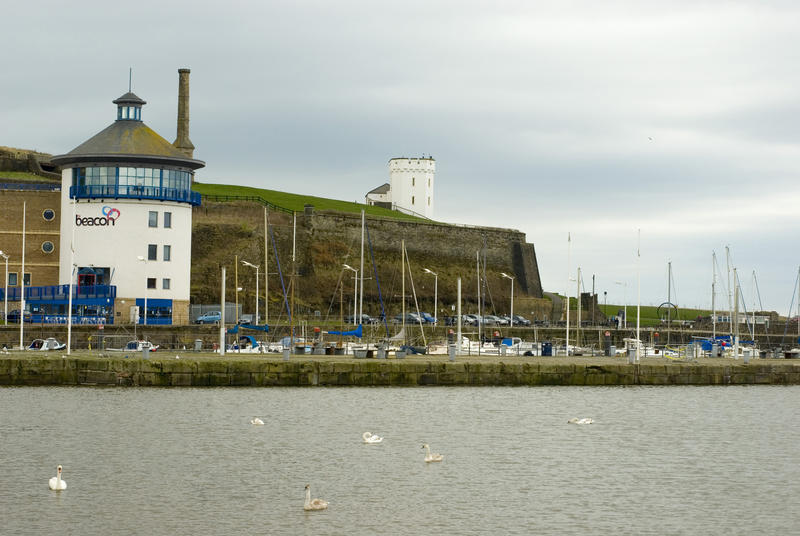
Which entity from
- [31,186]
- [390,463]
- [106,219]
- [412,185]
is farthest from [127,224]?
[412,185]

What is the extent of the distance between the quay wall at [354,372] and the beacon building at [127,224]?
2075 cm

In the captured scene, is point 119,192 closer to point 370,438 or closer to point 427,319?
point 427,319

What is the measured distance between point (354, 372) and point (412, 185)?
8176 centimetres

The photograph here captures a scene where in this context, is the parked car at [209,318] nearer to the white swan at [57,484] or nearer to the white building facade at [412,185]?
the white swan at [57,484]

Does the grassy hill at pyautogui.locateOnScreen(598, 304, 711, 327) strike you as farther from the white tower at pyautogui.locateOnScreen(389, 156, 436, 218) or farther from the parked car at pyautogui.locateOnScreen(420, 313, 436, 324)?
the parked car at pyautogui.locateOnScreen(420, 313, 436, 324)

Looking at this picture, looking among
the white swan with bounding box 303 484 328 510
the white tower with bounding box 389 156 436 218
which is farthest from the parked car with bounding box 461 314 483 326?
the white swan with bounding box 303 484 328 510

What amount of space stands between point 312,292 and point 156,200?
869 inches

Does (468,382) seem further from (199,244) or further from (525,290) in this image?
(525,290)

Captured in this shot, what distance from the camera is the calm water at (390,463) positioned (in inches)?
969

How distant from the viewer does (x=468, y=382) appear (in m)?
48.9

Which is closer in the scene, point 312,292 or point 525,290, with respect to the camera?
point 312,292

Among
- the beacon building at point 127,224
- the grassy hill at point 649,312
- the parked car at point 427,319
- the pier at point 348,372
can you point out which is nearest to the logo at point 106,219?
the beacon building at point 127,224

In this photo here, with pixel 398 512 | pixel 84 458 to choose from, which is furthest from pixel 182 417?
pixel 398 512

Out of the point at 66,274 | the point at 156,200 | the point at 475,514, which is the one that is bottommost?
the point at 475,514
